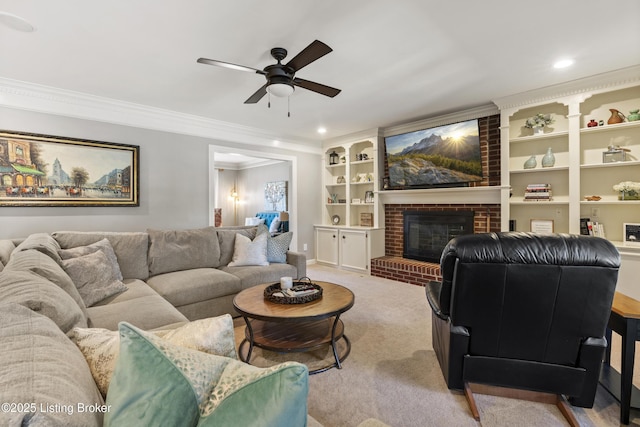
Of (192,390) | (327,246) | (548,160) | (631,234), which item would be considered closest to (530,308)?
(192,390)

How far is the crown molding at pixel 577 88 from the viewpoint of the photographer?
297cm

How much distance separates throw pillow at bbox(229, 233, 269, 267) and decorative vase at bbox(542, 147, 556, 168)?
3.49m

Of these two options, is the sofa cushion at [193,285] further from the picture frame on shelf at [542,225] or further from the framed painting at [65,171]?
the picture frame on shelf at [542,225]

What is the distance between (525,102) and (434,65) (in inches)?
61.2

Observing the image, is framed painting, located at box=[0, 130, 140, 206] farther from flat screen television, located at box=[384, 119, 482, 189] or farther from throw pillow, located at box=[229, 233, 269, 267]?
flat screen television, located at box=[384, 119, 482, 189]

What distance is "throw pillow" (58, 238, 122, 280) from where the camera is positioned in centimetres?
253

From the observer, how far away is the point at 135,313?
6.60 ft

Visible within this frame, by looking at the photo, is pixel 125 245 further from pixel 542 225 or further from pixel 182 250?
pixel 542 225

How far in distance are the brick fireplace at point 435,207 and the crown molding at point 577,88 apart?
1.07ft

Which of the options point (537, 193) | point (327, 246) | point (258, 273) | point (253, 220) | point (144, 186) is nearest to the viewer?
point (258, 273)

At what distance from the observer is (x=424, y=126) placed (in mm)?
4625

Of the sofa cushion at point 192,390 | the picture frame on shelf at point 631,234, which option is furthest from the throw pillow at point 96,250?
the picture frame on shelf at point 631,234

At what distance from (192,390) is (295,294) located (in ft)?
5.60

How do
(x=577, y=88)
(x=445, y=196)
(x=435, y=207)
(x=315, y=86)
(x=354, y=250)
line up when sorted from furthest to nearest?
(x=354, y=250)
(x=435, y=207)
(x=445, y=196)
(x=577, y=88)
(x=315, y=86)
